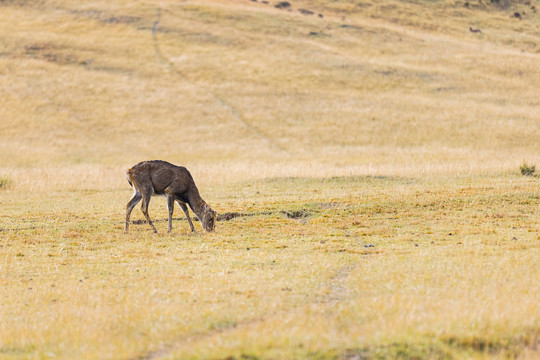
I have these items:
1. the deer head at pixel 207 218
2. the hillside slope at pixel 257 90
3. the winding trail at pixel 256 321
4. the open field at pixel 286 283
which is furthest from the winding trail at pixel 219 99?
the winding trail at pixel 256 321

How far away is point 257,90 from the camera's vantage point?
73.4 meters

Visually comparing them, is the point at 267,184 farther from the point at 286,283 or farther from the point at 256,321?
the point at 256,321

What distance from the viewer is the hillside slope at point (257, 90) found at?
55.5m

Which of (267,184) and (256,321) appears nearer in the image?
(256,321)

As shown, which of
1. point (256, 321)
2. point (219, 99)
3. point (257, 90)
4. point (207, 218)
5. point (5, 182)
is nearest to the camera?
point (256, 321)

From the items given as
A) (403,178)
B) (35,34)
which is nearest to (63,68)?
(35,34)

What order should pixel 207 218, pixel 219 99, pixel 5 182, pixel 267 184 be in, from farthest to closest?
pixel 219 99 < pixel 5 182 < pixel 267 184 < pixel 207 218

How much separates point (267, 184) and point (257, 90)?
129ft

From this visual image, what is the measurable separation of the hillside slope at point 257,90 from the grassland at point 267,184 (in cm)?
35

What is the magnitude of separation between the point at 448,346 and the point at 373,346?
3.53 feet

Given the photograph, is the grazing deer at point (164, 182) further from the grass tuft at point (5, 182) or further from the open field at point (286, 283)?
the grass tuft at point (5, 182)

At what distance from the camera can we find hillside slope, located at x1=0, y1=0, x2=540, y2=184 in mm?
55500

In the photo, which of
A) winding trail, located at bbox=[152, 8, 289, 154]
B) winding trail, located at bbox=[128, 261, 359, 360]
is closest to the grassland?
winding trail, located at bbox=[128, 261, 359, 360]

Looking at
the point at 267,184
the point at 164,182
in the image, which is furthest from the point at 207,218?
the point at 267,184
